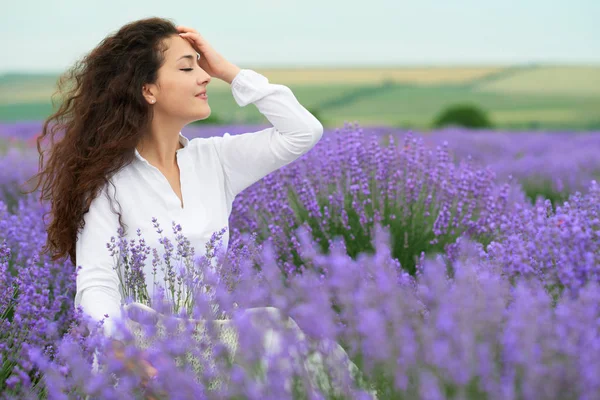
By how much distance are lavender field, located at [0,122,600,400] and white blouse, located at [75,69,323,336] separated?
74 mm

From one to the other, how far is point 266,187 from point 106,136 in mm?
1037

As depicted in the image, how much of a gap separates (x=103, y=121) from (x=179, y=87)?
31cm

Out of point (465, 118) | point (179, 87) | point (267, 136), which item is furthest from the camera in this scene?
point (465, 118)

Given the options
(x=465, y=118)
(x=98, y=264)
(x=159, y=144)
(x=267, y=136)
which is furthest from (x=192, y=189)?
(x=465, y=118)

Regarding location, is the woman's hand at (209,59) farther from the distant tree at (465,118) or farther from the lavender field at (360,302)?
the distant tree at (465,118)

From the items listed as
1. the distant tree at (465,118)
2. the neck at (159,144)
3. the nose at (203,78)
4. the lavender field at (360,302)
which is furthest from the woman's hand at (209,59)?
the distant tree at (465,118)

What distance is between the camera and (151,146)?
2703 millimetres

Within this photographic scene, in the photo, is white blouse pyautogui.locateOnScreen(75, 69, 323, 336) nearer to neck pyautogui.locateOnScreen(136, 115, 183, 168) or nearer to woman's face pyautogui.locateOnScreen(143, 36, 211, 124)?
neck pyautogui.locateOnScreen(136, 115, 183, 168)

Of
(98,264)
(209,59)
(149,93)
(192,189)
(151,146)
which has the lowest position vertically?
(98,264)

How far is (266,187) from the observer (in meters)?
3.53

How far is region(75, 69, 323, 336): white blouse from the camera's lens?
2.40 m

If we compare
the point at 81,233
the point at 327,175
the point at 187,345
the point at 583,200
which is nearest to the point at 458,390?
the point at 187,345

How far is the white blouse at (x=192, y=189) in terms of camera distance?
2398 millimetres

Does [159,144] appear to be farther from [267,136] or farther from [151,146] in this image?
[267,136]
